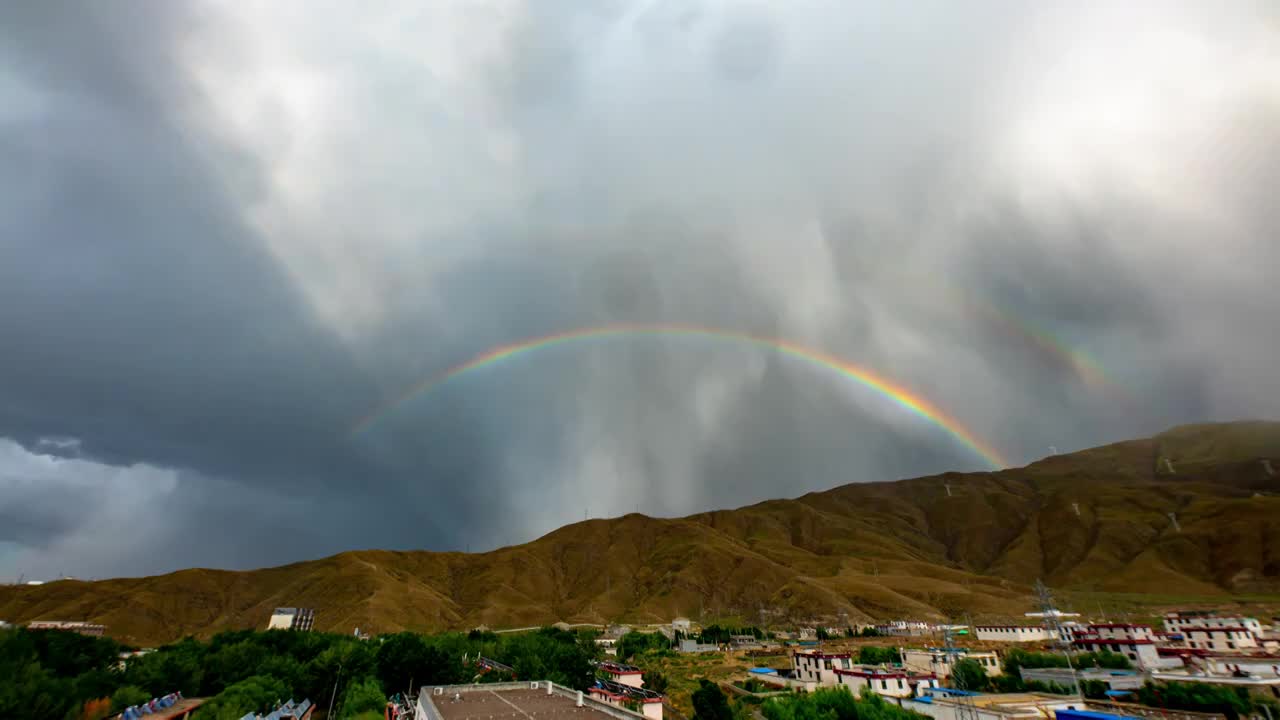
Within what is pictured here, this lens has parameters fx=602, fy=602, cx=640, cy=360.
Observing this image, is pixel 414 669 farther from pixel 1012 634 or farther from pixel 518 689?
pixel 1012 634

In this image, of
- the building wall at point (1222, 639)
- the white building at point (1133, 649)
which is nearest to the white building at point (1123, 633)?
the white building at point (1133, 649)

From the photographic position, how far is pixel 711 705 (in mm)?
51250

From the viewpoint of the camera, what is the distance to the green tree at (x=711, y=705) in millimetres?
50344

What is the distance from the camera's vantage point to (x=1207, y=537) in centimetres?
18338

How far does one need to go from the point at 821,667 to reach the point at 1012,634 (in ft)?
195

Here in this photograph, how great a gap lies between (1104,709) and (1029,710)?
7.36m

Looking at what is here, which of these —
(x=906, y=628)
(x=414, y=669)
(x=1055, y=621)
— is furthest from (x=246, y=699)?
(x=906, y=628)

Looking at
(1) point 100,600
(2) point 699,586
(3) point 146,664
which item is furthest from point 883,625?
(1) point 100,600

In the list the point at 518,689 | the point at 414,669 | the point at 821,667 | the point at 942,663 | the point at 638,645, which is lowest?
the point at 518,689

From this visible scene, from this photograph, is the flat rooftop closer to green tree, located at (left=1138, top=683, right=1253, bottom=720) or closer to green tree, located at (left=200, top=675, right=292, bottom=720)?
green tree, located at (left=200, top=675, right=292, bottom=720)

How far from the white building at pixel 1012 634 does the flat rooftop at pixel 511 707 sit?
306 ft

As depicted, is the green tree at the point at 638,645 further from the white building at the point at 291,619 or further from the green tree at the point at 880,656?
the white building at the point at 291,619

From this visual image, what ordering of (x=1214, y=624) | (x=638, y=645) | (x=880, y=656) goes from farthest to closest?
(x=638, y=645), (x=1214, y=624), (x=880, y=656)

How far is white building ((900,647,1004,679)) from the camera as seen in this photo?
72.3m
